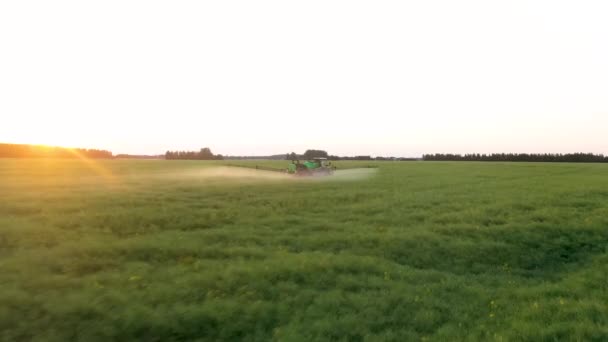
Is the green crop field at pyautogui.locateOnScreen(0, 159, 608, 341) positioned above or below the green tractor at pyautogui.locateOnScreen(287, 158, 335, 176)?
below

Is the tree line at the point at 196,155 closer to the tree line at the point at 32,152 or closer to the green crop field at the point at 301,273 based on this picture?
the tree line at the point at 32,152

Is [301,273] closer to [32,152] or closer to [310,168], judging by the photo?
[310,168]

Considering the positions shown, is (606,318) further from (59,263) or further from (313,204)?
(313,204)

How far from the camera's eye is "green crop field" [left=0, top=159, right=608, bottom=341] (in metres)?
11.6

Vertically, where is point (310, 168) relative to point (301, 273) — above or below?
above

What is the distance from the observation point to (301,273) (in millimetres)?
15477

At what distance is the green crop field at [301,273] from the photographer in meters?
11.6

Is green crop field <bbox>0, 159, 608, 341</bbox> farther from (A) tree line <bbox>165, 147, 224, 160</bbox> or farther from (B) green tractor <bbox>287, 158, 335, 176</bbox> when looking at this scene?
(A) tree line <bbox>165, 147, 224, 160</bbox>

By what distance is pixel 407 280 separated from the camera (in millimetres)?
15359

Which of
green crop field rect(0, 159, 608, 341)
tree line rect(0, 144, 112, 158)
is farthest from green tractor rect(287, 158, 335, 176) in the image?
tree line rect(0, 144, 112, 158)

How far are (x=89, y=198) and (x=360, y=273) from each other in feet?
87.1

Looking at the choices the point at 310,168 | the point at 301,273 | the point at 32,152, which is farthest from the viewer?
the point at 32,152

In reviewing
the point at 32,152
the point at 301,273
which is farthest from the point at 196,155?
the point at 301,273

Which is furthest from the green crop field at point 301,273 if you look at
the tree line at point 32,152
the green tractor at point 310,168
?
the tree line at point 32,152
